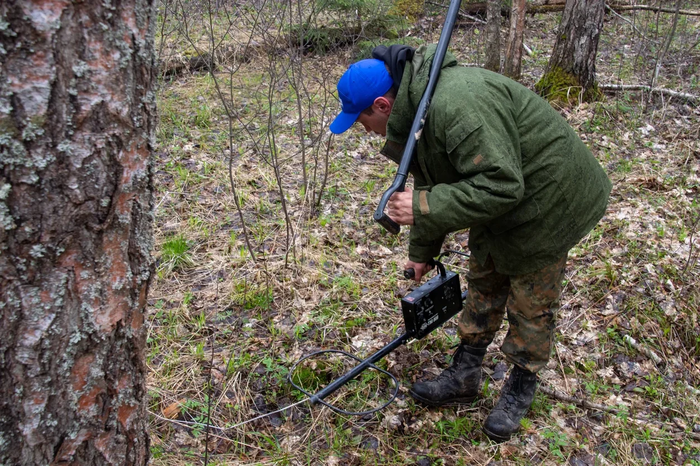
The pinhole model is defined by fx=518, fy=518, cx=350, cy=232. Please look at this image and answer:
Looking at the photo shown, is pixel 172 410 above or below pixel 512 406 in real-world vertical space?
above

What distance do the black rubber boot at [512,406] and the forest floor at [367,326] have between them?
8cm

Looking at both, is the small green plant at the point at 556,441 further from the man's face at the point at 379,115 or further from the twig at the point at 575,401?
the man's face at the point at 379,115

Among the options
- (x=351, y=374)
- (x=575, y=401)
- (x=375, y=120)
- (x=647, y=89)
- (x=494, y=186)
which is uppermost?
(x=375, y=120)

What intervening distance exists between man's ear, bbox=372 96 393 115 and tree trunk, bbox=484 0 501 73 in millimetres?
5163

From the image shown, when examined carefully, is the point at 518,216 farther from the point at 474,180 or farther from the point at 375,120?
the point at 375,120

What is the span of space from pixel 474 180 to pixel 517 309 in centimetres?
99

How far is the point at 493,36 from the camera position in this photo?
7094 mm

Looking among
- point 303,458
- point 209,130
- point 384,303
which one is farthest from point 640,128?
point 303,458

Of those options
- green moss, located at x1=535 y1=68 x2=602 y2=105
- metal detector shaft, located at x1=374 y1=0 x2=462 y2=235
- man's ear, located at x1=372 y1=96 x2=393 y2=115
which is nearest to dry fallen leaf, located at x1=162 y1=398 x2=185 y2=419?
metal detector shaft, located at x1=374 y1=0 x2=462 y2=235

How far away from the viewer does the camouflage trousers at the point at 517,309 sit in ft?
8.77

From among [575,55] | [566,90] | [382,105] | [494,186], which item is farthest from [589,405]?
[575,55]

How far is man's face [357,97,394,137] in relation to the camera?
2432mm

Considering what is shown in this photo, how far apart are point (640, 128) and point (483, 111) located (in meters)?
4.93

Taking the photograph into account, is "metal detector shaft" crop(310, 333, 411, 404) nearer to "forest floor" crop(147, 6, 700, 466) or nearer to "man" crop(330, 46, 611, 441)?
"forest floor" crop(147, 6, 700, 466)
